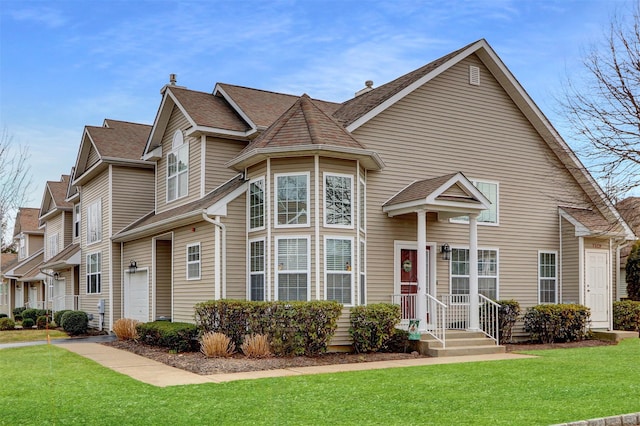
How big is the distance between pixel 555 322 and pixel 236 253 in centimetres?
853

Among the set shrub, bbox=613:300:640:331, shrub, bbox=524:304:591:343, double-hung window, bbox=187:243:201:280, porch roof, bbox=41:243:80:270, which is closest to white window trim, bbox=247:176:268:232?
double-hung window, bbox=187:243:201:280

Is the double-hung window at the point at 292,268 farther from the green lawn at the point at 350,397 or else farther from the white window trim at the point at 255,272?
the green lawn at the point at 350,397

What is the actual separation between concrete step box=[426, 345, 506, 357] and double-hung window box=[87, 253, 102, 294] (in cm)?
1400

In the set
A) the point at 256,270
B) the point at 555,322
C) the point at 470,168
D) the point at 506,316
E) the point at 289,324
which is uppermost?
the point at 470,168

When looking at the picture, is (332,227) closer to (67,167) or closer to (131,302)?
(131,302)

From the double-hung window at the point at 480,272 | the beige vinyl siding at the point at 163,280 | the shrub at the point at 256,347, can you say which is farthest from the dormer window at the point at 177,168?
the double-hung window at the point at 480,272

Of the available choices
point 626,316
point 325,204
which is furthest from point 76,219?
point 626,316

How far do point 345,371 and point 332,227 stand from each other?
3.75 metres

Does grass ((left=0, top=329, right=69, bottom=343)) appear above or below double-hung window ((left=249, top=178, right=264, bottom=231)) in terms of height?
below

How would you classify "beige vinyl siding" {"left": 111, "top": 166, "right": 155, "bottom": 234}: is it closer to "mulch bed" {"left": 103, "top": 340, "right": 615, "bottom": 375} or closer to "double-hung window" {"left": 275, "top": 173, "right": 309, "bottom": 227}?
"mulch bed" {"left": 103, "top": 340, "right": 615, "bottom": 375}

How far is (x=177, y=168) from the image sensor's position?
19703mm

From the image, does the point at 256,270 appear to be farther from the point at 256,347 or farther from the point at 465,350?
the point at 465,350

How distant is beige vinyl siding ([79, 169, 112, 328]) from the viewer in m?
23.1

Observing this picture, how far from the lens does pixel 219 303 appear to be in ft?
47.8
